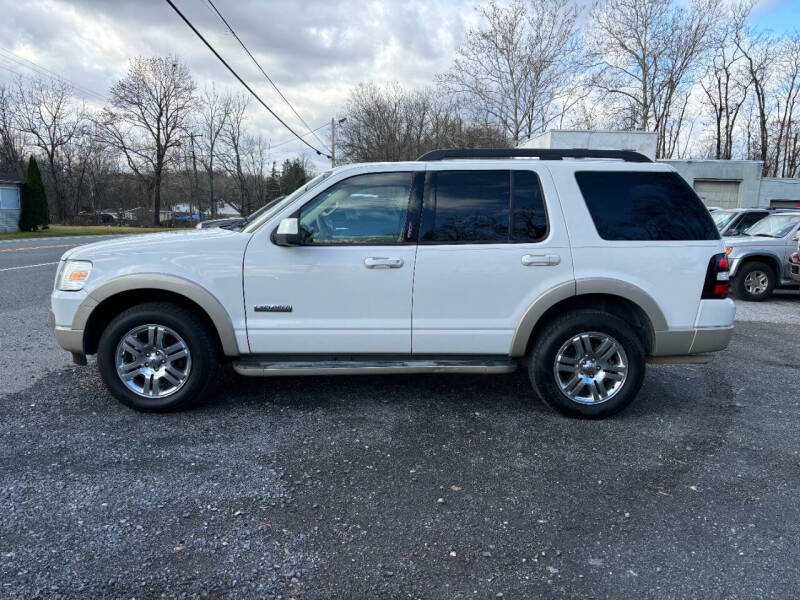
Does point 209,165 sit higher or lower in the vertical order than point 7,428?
higher

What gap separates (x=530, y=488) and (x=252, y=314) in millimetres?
2281

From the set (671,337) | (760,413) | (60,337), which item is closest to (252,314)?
(60,337)

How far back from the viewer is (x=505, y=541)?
2.62m

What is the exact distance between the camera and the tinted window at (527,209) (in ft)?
13.3

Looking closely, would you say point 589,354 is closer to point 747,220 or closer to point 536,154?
point 536,154

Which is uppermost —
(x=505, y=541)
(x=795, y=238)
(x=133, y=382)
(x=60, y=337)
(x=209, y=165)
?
(x=209, y=165)

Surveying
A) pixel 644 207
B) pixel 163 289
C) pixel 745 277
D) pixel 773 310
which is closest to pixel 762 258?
pixel 745 277

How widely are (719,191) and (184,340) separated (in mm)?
25965

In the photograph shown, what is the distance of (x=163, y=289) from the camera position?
3.95 metres

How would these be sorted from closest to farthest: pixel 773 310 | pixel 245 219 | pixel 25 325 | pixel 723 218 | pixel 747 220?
pixel 245 219 < pixel 25 325 < pixel 773 310 < pixel 747 220 < pixel 723 218

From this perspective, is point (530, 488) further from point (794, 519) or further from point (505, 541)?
point (794, 519)

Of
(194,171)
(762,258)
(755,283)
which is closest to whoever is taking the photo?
(762,258)

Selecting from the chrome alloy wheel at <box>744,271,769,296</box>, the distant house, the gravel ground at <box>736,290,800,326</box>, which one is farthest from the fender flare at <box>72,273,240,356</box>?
the distant house

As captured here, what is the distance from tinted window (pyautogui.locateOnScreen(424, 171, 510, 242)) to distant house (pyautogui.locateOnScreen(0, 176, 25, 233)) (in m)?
37.2
